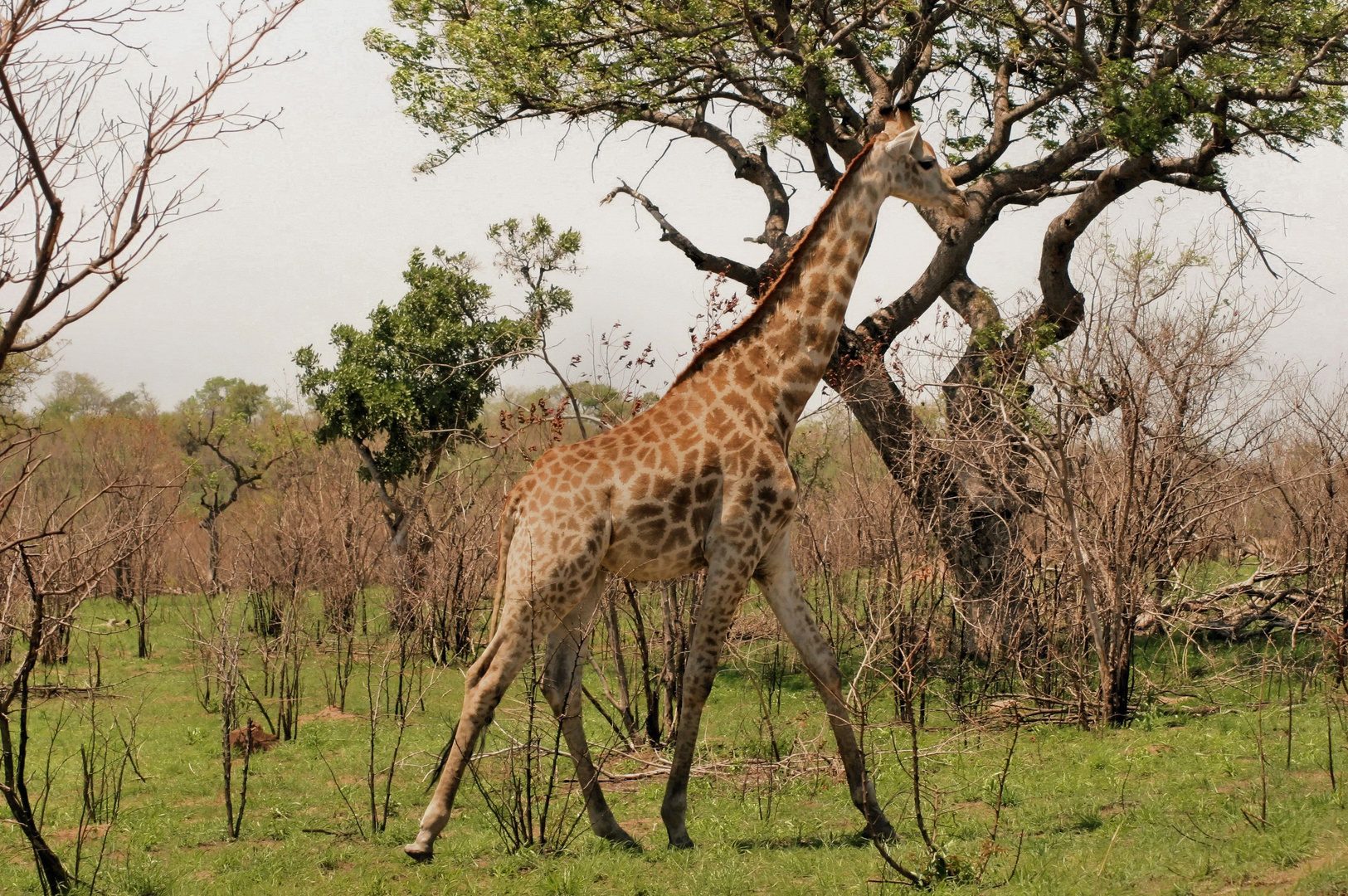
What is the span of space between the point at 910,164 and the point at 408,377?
1817 cm

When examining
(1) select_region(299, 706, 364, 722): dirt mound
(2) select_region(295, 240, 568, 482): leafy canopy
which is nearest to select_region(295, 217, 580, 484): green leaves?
(2) select_region(295, 240, 568, 482): leafy canopy

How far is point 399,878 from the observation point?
22.7ft

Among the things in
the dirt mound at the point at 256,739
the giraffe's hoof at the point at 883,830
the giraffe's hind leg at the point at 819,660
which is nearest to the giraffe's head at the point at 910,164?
the giraffe's hind leg at the point at 819,660

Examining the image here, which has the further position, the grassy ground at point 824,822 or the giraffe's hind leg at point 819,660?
the giraffe's hind leg at point 819,660

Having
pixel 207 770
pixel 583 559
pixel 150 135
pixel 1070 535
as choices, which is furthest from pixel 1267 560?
pixel 150 135

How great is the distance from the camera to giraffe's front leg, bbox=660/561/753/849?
7160 mm

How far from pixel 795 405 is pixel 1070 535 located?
3.89 metres

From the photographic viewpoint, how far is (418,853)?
23.1 ft

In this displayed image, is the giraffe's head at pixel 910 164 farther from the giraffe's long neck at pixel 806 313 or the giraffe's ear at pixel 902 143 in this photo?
the giraffe's long neck at pixel 806 313

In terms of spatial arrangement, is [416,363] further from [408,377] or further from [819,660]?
[819,660]

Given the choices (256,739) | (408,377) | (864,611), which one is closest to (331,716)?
(256,739)

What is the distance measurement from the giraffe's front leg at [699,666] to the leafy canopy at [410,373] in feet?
55.8

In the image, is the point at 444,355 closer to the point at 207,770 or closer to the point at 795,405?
the point at 207,770

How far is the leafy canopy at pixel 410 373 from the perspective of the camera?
24078 millimetres
